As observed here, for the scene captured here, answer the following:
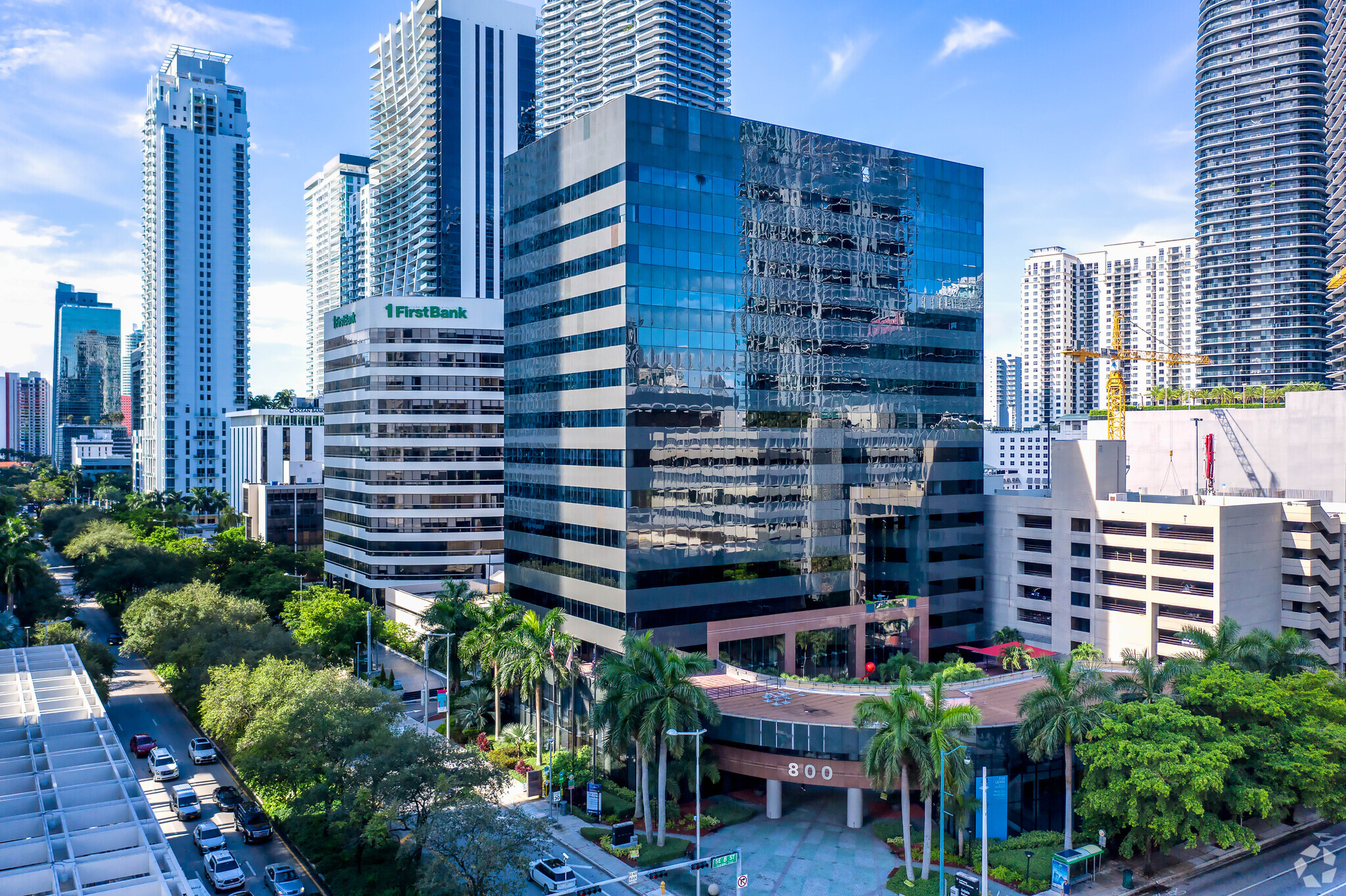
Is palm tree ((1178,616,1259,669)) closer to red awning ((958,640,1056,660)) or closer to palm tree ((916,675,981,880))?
palm tree ((916,675,981,880))

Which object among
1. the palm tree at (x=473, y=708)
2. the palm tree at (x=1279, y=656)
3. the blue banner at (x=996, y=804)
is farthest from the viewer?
the palm tree at (x=473, y=708)

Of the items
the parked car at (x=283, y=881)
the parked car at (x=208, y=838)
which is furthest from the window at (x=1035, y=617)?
the parked car at (x=208, y=838)

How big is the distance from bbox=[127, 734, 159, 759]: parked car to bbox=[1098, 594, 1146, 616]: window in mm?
82474

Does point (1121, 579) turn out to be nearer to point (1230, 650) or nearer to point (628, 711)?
point (1230, 650)

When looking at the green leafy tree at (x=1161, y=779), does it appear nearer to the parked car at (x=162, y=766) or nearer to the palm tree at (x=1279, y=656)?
the palm tree at (x=1279, y=656)

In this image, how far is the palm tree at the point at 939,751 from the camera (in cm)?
4516

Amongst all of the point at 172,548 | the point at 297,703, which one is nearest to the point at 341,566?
the point at 172,548

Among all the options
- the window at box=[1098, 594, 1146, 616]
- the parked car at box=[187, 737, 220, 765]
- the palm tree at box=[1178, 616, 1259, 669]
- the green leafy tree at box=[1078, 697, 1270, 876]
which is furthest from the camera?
the window at box=[1098, 594, 1146, 616]

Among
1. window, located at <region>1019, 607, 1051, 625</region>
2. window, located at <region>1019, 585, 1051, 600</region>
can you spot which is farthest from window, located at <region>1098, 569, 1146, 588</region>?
window, located at <region>1019, 607, 1051, 625</region>

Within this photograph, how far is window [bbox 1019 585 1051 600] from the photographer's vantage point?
89.2m

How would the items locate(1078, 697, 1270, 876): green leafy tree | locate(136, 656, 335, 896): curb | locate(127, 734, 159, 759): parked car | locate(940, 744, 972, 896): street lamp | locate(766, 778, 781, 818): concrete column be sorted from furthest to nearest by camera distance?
1. locate(127, 734, 159, 759): parked car
2. locate(766, 778, 781, 818): concrete column
3. locate(136, 656, 335, 896): curb
4. locate(1078, 697, 1270, 876): green leafy tree
5. locate(940, 744, 972, 896): street lamp

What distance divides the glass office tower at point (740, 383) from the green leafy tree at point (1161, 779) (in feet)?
102

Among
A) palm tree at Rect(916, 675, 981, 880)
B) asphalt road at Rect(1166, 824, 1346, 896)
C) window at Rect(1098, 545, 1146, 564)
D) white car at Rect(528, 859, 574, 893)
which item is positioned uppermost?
window at Rect(1098, 545, 1146, 564)

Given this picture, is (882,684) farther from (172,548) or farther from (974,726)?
(172,548)
